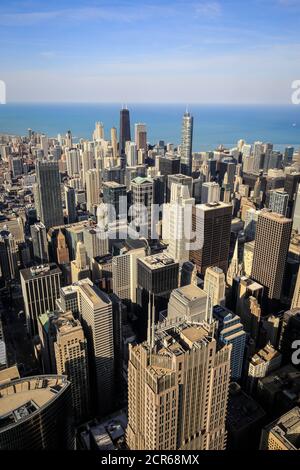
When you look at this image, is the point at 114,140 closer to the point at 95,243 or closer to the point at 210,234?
the point at 95,243

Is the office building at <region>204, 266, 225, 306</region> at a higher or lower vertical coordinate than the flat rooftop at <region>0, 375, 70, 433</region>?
lower

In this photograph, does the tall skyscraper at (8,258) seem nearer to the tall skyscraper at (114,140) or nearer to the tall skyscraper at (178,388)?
the tall skyscraper at (178,388)

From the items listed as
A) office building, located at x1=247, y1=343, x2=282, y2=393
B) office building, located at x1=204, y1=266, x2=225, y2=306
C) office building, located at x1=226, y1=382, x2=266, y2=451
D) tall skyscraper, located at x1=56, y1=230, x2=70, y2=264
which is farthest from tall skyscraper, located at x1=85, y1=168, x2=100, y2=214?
office building, located at x1=226, y1=382, x2=266, y2=451

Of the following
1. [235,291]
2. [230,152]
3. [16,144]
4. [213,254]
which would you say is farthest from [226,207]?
[16,144]

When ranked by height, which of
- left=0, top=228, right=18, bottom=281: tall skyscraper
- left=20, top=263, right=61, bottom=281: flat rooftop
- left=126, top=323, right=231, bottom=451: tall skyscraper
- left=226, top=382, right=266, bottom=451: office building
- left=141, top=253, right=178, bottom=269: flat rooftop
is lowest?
left=226, top=382, right=266, bottom=451: office building

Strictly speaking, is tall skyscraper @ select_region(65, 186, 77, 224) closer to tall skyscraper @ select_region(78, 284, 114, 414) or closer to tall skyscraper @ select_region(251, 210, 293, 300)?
tall skyscraper @ select_region(251, 210, 293, 300)

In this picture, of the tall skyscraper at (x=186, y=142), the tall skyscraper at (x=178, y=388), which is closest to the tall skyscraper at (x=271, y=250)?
the tall skyscraper at (x=178, y=388)

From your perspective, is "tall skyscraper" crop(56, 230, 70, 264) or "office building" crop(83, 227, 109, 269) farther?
"tall skyscraper" crop(56, 230, 70, 264)

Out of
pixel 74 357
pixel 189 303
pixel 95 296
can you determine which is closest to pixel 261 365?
pixel 189 303
